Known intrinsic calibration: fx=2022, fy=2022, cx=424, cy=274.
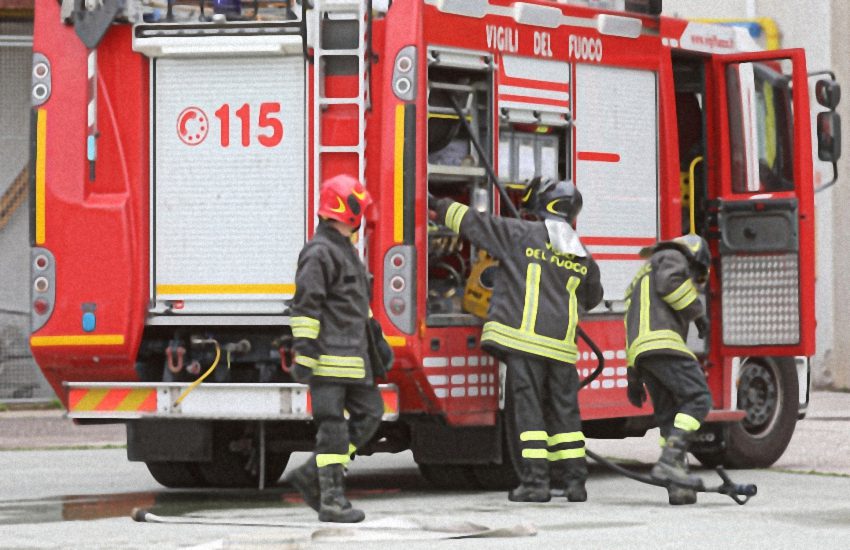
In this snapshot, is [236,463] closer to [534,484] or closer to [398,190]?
[534,484]

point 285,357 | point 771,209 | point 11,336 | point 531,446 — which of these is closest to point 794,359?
point 771,209

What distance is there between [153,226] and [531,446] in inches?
89.8

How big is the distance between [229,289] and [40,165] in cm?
118

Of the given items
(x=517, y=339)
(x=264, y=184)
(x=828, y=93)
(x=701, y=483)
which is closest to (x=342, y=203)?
(x=264, y=184)

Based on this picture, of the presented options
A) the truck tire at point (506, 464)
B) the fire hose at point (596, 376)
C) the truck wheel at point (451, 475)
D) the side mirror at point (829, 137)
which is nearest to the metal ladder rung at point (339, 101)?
the fire hose at point (596, 376)

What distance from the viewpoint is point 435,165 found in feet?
34.4

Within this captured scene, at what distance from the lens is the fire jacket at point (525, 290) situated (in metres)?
10.5

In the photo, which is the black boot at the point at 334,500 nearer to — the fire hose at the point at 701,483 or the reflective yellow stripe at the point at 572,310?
the reflective yellow stripe at the point at 572,310

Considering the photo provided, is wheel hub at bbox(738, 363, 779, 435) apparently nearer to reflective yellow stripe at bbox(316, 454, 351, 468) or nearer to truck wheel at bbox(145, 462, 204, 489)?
truck wheel at bbox(145, 462, 204, 489)

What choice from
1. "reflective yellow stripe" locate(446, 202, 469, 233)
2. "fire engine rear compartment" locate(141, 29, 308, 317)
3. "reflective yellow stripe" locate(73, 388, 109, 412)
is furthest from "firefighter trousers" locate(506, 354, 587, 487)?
"reflective yellow stripe" locate(73, 388, 109, 412)

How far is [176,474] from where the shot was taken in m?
11.7

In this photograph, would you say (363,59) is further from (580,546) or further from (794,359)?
(794,359)

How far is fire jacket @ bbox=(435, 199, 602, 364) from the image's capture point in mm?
10492

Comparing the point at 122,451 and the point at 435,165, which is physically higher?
the point at 435,165
